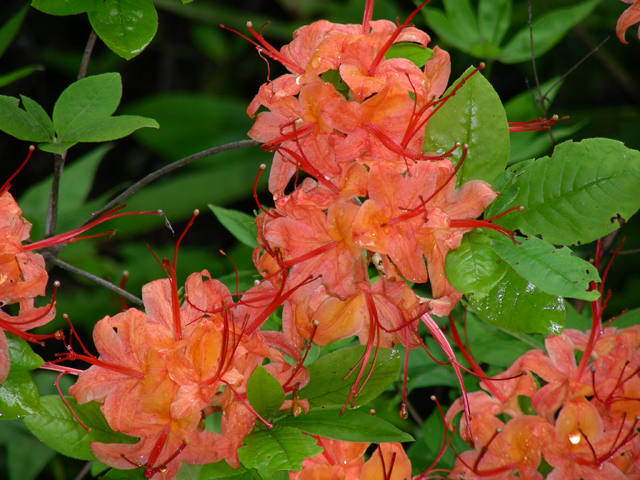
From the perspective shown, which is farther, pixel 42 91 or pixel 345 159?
pixel 42 91

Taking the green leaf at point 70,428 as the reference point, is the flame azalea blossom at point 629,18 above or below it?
above

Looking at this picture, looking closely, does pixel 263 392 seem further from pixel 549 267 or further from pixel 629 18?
pixel 629 18

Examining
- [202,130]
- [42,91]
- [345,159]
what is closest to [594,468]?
[345,159]

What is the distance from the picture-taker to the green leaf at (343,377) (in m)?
0.88

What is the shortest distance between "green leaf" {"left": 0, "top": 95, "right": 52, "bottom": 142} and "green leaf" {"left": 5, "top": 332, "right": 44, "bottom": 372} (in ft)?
0.90

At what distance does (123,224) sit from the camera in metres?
2.21

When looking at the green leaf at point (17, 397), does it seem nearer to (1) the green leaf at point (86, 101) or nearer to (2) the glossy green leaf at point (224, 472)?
(2) the glossy green leaf at point (224, 472)

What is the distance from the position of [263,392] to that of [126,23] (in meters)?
0.54

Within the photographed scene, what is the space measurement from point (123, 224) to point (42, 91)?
1.93 ft

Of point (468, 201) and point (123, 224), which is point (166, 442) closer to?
point (468, 201)

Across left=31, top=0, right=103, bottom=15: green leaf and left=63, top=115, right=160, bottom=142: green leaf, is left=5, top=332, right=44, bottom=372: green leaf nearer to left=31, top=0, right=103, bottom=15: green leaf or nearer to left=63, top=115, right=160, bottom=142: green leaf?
left=63, top=115, right=160, bottom=142: green leaf

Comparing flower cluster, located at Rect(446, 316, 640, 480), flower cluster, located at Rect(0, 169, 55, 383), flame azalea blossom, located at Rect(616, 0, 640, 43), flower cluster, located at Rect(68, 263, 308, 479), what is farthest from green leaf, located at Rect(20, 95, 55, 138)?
flame azalea blossom, located at Rect(616, 0, 640, 43)

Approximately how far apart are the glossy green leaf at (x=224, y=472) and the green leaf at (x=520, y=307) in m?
0.36

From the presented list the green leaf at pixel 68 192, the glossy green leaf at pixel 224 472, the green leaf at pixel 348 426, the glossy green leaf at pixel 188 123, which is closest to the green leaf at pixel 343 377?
the green leaf at pixel 348 426
